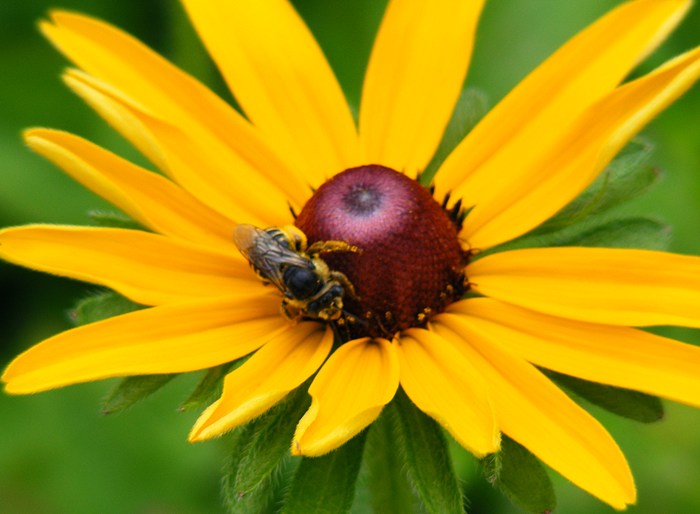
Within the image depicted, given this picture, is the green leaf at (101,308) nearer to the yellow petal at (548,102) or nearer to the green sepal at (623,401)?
the yellow petal at (548,102)

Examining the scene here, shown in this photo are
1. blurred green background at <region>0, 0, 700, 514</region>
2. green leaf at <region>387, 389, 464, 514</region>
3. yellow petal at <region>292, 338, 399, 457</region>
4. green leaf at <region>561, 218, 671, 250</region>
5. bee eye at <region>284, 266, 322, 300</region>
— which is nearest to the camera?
yellow petal at <region>292, 338, 399, 457</region>

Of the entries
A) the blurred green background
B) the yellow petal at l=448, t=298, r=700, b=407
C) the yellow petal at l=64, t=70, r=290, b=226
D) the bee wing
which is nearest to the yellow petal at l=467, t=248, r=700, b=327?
the yellow petal at l=448, t=298, r=700, b=407

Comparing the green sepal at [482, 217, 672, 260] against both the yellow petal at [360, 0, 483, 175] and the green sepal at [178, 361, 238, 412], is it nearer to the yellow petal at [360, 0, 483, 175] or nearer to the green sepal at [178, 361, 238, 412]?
the yellow petal at [360, 0, 483, 175]

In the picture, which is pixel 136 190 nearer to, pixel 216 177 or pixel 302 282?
pixel 216 177

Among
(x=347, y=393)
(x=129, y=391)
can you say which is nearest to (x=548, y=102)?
(x=347, y=393)

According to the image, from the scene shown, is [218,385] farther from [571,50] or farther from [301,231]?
[571,50]

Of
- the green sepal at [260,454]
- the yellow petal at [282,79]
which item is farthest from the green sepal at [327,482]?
the yellow petal at [282,79]

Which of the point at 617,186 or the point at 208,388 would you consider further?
the point at 617,186
